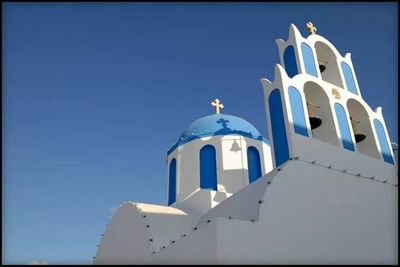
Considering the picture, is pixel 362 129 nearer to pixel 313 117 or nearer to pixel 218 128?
pixel 313 117

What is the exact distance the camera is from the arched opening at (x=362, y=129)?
33.9 ft

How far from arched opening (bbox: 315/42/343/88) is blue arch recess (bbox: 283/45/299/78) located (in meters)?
1.04

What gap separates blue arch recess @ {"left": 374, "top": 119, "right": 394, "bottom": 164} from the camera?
33.6 ft

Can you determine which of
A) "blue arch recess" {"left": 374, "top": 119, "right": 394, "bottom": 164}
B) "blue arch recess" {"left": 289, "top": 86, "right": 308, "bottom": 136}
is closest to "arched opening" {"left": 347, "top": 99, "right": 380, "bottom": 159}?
"blue arch recess" {"left": 374, "top": 119, "right": 394, "bottom": 164}

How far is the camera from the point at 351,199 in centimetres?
829

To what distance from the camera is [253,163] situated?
12.9m

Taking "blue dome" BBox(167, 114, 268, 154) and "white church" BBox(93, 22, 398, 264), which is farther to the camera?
"blue dome" BBox(167, 114, 268, 154)

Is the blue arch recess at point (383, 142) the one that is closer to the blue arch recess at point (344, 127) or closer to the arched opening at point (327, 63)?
the blue arch recess at point (344, 127)

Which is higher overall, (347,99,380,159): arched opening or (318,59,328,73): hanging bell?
(318,59,328,73): hanging bell

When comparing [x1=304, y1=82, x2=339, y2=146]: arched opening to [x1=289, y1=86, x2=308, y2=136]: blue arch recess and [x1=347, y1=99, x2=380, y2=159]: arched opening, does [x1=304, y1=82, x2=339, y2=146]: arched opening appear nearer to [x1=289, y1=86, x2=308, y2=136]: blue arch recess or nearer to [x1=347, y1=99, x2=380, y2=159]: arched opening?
[x1=289, y1=86, x2=308, y2=136]: blue arch recess

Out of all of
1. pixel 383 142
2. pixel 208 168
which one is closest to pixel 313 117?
pixel 383 142

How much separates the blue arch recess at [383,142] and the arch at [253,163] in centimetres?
367

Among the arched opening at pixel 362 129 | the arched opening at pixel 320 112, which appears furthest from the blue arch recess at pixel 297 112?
the arched opening at pixel 362 129

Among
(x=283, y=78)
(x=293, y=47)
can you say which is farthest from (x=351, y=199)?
(x=293, y=47)
